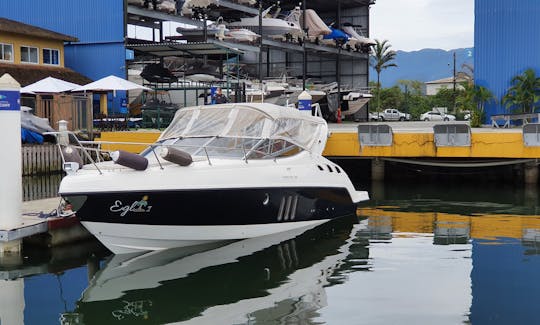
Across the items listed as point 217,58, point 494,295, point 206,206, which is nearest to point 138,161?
point 206,206

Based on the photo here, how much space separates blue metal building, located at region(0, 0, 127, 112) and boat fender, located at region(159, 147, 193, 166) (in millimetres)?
25213

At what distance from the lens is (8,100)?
35.5 feet

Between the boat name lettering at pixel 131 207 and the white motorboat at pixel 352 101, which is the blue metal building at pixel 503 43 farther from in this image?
the boat name lettering at pixel 131 207

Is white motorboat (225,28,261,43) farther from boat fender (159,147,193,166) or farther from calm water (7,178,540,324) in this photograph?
boat fender (159,147,193,166)

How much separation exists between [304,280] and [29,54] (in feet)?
91.4

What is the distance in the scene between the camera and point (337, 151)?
21.3 metres

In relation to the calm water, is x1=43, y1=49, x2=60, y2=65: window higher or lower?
higher

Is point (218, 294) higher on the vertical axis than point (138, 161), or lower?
lower

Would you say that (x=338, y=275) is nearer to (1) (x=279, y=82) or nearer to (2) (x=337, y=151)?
(2) (x=337, y=151)

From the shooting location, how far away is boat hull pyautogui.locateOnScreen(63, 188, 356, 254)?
33.9 feet

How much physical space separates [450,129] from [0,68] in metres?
21.1

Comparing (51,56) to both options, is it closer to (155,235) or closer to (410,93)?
(155,235)

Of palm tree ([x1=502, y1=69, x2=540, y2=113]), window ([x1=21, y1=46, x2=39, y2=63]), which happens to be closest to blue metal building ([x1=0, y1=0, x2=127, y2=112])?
window ([x1=21, y1=46, x2=39, y2=63])

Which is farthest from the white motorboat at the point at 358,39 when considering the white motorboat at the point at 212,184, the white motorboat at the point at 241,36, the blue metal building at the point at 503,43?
the white motorboat at the point at 212,184
